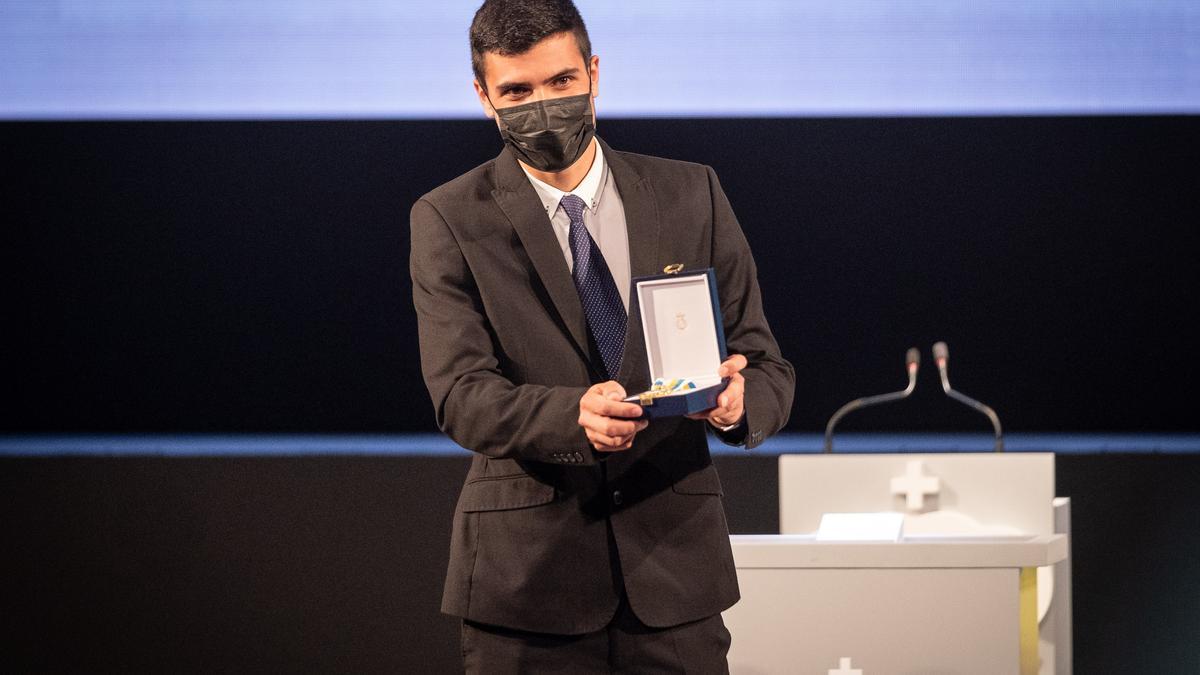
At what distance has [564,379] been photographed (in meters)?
1.57

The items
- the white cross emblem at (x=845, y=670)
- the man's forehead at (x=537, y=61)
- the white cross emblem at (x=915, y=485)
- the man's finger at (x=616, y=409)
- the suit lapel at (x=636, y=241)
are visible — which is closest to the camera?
the man's finger at (x=616, y=409)

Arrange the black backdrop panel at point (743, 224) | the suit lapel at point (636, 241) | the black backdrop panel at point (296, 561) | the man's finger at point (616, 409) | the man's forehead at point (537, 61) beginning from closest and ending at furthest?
the man's finger at point (616, 409) → the suit lapel at point (636, 241) → the man's forehead at point (537, 61) → the black backdrop panel at point (296, 561) → the black backdrop panel at point (743, 224)

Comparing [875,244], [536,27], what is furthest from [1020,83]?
[536,27]

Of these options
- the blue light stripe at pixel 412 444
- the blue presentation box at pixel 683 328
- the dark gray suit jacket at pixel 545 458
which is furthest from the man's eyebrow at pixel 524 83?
the blue light stripe at pixel 412 444

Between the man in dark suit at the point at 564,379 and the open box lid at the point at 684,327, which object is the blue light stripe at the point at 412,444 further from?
the open box lid at the point at 684,327

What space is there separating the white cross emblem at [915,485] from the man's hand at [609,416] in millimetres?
1985

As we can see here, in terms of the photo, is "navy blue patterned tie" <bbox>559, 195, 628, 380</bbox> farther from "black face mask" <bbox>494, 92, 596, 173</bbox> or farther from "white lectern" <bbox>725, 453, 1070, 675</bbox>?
"white lectern" <bbox>725, 453, 1070, 675</bbox>

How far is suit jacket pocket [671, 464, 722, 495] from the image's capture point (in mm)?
1595

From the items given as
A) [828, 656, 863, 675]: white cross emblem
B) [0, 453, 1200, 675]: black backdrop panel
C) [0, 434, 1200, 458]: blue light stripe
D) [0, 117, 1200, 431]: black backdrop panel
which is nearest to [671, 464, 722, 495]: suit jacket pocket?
[828, 656, 863, 675]: white cross emblem

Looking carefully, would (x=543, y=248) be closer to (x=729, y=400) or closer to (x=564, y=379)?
(x=564, y=379)

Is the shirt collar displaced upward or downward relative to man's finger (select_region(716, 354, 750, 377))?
upward

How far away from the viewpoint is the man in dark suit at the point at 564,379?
5.03 feet

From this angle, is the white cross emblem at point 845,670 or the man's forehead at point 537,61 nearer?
the man's forehead at point 537,61

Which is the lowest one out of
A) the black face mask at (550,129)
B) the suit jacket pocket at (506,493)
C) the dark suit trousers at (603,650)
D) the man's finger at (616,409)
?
the dark suit trousers at (603,650)
